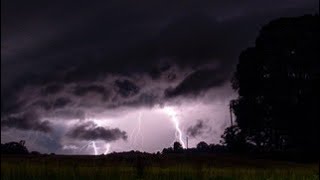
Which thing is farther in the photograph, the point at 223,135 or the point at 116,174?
the point at 223,135

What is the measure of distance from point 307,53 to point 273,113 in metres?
6.64

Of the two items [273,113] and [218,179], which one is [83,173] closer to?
[218,179]

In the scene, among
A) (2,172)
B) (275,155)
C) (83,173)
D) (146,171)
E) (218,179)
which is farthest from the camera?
(275,155)

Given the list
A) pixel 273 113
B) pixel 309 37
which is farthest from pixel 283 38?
pixel 273 113

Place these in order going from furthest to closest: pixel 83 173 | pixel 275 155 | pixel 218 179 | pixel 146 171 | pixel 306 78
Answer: pixel 306 78, pixel 275 155, pixel 146 171, pixel 218 179, pixel 83 173

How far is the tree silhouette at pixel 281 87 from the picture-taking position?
2250 inches

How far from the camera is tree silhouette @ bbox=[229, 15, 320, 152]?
5716 cm

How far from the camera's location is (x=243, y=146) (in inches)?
2377

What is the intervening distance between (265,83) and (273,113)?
10.6 feet

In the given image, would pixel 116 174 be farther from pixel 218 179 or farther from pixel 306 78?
pixel 306 78

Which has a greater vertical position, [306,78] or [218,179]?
[306,78]

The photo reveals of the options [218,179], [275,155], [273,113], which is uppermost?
[273,113]

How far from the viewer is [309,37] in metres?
59.8

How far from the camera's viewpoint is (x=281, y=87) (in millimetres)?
58438
